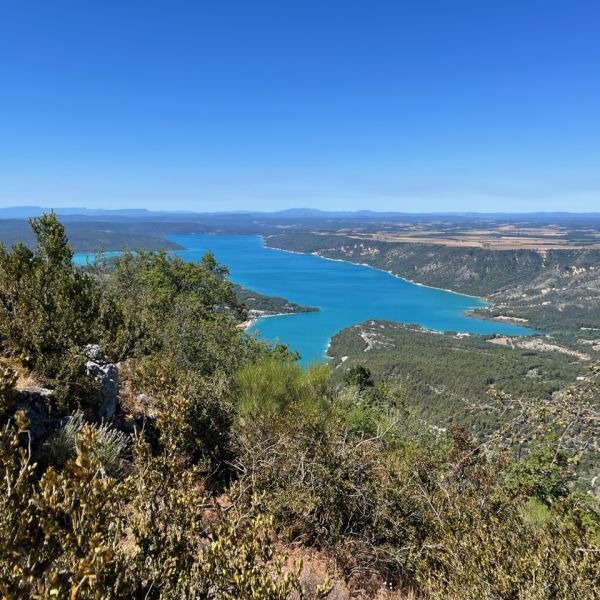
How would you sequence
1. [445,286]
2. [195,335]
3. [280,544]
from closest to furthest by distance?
[280,544] → [195,335] → [445,286]

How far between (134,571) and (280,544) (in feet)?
12.3

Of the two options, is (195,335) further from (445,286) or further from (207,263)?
(445,286)

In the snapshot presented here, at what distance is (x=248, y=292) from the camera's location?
427 feet

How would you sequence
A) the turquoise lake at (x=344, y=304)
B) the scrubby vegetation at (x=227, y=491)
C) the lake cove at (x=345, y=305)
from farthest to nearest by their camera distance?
the lake cove at (x=345, y=305), the turquoise lake at (x=344, y=304), the scrubby vegetation at (x=227, y=491)

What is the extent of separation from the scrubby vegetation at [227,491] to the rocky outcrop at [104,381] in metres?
0.27

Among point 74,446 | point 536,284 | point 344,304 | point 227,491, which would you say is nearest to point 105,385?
point 74,446

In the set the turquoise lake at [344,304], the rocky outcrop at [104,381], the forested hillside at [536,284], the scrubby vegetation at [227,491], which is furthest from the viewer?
the forested hillside at [536,284]

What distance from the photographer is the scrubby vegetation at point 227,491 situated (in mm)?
2520

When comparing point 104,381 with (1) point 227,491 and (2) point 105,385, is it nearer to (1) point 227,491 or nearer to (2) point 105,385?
(2) point 105,385

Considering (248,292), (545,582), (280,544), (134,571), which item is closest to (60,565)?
(134,571)

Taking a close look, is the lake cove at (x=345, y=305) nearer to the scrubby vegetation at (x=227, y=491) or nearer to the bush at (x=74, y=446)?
the scrubby vegetation at (x=227, y=491)

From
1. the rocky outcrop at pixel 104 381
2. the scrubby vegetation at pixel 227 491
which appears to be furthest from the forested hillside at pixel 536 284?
the rocky outcrop at pixel 104 381

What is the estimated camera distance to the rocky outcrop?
7199 mm

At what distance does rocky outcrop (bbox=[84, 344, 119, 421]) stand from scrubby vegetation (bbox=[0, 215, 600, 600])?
0.27 meters
